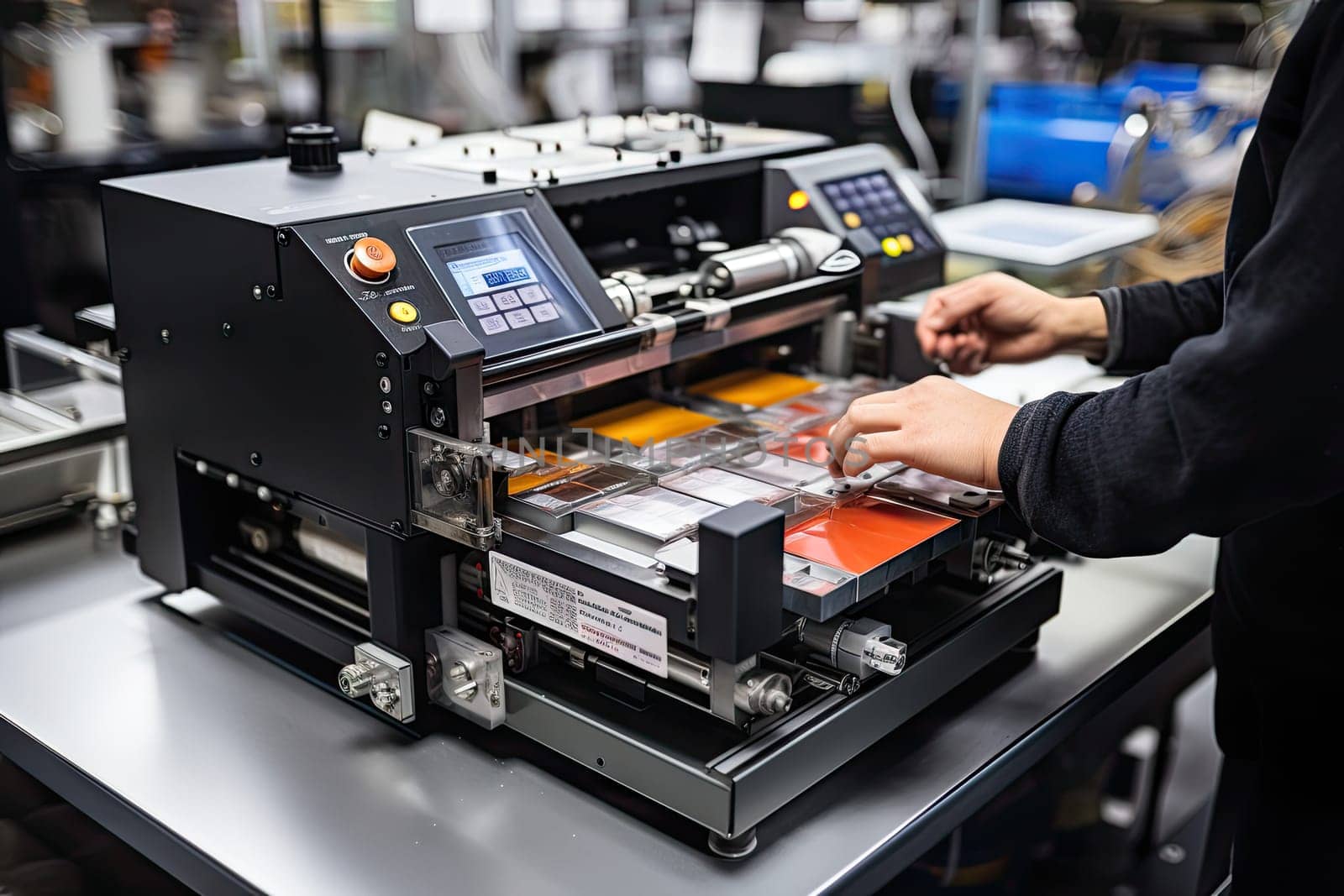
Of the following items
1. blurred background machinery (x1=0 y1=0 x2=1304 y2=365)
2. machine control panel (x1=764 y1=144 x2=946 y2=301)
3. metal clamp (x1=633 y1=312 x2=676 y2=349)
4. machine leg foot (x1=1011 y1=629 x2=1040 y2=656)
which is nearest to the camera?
metal clamp (x1=633 y1=312 x2=676 y2=349)

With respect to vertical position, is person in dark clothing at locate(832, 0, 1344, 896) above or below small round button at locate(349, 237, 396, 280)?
below

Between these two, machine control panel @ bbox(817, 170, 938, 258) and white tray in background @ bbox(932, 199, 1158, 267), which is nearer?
machine control panel @ bbox(817, 170, 938, 258)

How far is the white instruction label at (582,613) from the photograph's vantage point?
881 millimetres

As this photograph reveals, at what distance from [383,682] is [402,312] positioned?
1.02 ft

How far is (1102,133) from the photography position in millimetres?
2602

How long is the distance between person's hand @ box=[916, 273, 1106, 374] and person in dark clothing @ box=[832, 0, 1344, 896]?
12 cm

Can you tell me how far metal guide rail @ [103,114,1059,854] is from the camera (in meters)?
0.90

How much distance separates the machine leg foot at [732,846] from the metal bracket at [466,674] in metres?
0.21

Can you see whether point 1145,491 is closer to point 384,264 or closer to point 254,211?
point 384,264

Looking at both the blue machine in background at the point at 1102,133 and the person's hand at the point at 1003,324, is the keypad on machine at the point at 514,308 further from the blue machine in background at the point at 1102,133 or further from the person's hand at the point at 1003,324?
the blue machine in background at the point at 1102,133

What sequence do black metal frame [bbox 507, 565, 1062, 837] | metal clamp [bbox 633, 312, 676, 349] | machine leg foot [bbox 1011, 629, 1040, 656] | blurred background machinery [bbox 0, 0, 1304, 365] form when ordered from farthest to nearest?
1. blurred background machinery [bbox 0, 0, 1304, 365]
2. machine leg foot [bbox 1011, 629, 1040, 656]
3. metal clamp [bbox 633, 312, 676, 349]
4. black metal frame [bbox 507, 565, 1062, 837]

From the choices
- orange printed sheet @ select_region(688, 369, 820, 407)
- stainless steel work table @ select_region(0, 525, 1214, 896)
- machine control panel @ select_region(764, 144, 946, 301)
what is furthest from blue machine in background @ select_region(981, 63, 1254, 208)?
stainless steel work table @ select_region(0, 525, 1214, 896)

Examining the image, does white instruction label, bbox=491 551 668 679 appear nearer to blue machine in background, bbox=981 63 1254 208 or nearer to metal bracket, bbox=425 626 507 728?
metal bracket, bbox=425 626 507 728

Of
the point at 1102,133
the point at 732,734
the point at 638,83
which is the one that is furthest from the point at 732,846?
the point at 638,83
